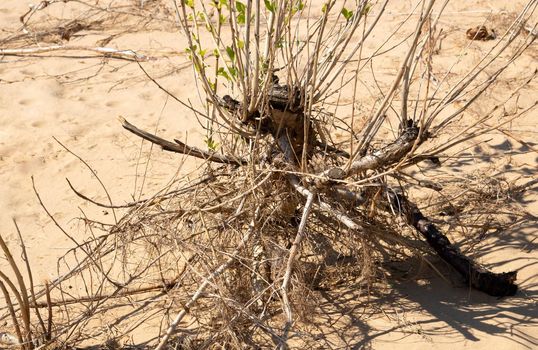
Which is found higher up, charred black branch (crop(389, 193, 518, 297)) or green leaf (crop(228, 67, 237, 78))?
green leaf (crop(228, 67, 237, 78))

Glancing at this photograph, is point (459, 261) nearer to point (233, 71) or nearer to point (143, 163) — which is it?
point (233, 71)

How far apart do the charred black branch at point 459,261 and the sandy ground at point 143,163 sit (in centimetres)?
6

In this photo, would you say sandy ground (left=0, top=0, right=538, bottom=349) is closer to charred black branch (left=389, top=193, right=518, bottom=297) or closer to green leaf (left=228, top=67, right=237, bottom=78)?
charred black branch (left=389, top=193, right=518, bottom=297)

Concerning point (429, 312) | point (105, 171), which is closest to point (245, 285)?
point (429, 312)

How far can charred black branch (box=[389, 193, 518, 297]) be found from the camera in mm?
3557

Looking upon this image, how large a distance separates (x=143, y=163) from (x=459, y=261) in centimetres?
226

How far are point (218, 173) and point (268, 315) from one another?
77 cm

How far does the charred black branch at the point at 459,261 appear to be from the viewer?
3557mm

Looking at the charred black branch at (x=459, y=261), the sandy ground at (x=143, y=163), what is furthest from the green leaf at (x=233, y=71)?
the charred black branch at (x=459, y=261)

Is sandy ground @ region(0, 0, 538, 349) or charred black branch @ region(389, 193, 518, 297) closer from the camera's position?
A: sandy ground @ region(0, 0, 538, 349)

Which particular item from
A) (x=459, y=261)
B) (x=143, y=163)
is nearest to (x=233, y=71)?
(x=459, y=261)

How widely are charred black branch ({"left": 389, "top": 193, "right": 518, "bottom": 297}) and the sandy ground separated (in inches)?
2.6

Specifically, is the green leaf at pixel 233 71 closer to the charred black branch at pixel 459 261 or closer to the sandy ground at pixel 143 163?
the sandy ground at pixel 143 163

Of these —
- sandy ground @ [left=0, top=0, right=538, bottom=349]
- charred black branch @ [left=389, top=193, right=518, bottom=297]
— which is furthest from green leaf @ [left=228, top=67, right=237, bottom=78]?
charred black branch @ [left=389, top=193, right=518, bottom=297]
